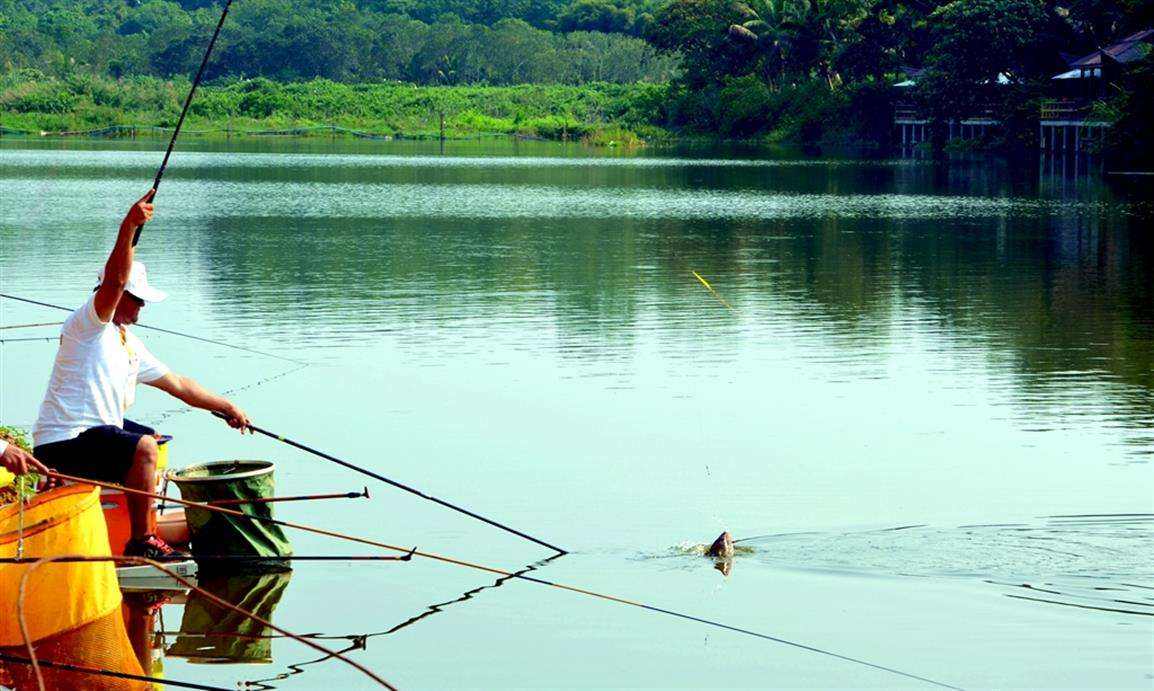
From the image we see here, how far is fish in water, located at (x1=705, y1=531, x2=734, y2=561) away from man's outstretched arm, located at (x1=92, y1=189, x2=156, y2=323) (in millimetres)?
3606

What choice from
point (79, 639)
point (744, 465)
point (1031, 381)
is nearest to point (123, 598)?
point (79, 639)

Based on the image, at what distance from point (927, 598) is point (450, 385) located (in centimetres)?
672

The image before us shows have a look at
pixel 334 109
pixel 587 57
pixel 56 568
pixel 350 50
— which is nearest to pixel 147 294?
pixel 56 568

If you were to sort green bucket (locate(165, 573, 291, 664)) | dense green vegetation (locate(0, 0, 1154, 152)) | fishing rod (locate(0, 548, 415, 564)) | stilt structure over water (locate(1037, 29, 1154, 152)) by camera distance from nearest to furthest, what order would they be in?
1. green bucket (locate(165, 573, 291, 664))
2. fishing rod (locate(0, 548, 415, 564))
3. stilt structure over water (locate(1037, 29, 1154, 152))
4. dense green vegetation (locate(0, 0, 1154, 152))

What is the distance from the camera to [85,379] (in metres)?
7.25

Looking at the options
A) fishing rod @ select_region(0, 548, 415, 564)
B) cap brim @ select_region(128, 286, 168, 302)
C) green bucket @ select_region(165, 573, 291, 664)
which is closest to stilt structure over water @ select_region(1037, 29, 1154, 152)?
fishing rod @ select_region(0, 548, 415, 564)

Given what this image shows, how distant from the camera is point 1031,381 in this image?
1499 cm

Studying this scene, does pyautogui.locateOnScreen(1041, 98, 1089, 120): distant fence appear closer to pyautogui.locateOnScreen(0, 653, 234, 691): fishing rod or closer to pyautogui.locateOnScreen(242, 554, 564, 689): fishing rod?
pyautogui.locateOnScreen(242, 554, 564, 689): fishing rod

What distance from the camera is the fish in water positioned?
922 cm

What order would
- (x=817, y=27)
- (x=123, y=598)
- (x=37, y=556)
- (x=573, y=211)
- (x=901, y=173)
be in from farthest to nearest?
(x=817, y=27)
(x=901, y=173)
(x=573, y=211)
(x=123, y=598)
(x=37, y=556)

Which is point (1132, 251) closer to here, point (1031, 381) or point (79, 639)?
point (1031, 381)

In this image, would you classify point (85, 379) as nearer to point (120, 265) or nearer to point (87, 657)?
point (120, 265)

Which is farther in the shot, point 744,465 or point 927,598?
point 744,465

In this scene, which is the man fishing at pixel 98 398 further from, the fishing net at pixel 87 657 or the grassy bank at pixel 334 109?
the grassy bank at pixel 334 109
